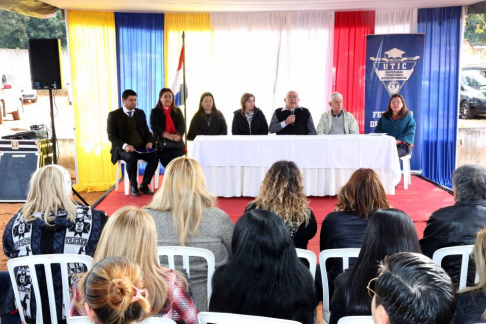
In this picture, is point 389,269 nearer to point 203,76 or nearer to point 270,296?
point 270,296

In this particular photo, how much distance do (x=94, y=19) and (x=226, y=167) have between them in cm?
309

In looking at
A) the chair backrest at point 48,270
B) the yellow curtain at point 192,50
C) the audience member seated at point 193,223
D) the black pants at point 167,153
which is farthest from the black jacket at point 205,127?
the chair backrest at point 48,270

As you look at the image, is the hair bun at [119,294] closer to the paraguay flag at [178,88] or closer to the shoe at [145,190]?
the shoe at [145,190]

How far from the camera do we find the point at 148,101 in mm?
7488

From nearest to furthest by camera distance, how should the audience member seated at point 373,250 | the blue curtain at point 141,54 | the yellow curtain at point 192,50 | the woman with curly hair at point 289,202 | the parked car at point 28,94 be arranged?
the audience member seated at point 373,250 → the woman with curly hair at point 289,202 → the blue curtain at point 141,54 → the yellow curtain at point 192,50 → the parked car at point 28,94

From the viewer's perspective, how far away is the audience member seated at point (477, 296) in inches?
67.6

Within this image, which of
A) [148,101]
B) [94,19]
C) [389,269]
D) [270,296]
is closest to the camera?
[389,269]

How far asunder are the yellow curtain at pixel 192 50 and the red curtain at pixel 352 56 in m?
1.94

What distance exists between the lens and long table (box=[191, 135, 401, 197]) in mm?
5676

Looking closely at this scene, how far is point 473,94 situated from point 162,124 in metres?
7.35

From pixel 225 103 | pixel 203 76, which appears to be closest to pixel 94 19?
pixel 203 76

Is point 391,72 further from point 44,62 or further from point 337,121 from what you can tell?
point 44,62

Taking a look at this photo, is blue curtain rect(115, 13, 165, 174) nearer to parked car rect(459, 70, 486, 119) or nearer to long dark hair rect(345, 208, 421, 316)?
long dark hair rect(345, 208, 421, 316)

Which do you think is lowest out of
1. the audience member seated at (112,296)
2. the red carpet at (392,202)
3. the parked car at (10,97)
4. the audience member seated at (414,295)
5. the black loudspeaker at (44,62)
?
the red carpet at (392,202)
